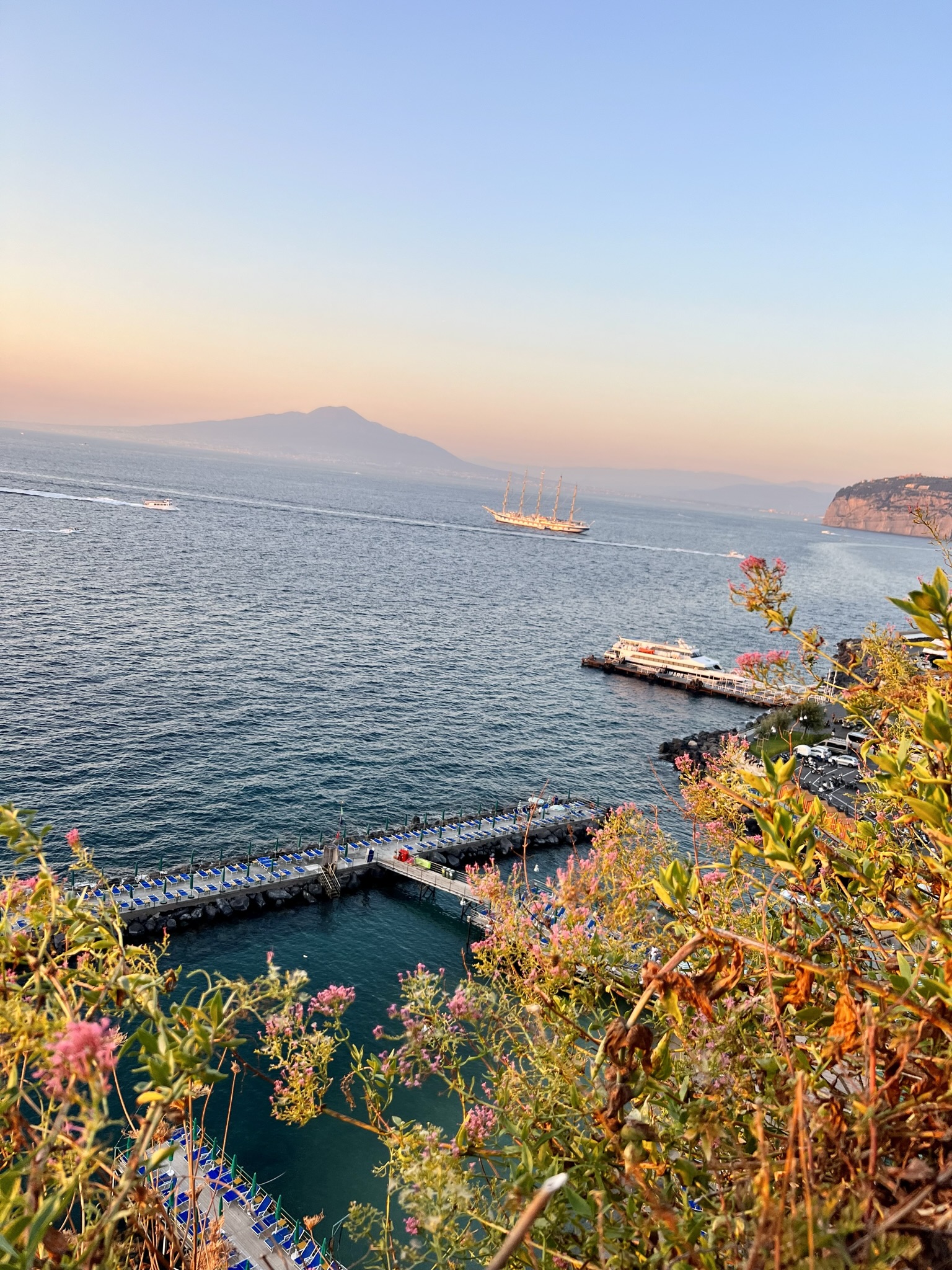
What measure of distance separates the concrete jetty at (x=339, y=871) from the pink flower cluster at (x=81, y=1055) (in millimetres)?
21039

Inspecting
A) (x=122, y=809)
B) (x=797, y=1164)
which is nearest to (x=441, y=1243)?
(x=797, y=1164)

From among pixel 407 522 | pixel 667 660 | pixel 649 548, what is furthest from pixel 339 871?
pixel 649 548

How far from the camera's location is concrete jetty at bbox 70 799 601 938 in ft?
87.0

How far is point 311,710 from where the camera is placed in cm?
4706

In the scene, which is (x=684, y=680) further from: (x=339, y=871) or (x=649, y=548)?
(x=649, y=548)

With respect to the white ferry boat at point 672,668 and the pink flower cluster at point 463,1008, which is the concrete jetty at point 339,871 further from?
the white ferry boat at point 672,668

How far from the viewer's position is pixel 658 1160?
9.96 ft

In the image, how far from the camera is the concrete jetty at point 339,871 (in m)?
26.5

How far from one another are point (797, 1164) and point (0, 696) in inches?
1931

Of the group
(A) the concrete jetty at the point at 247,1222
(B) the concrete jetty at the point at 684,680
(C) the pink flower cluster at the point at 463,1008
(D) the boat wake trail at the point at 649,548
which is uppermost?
(D) the boat wake trail at the point at 649,548

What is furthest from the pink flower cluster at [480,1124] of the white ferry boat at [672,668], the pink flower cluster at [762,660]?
the white ferry boat at [672,668]

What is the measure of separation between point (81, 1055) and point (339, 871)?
29.1 m

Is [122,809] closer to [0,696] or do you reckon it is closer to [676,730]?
[0,696]

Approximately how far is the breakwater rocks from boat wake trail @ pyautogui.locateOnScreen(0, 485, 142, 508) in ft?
365
